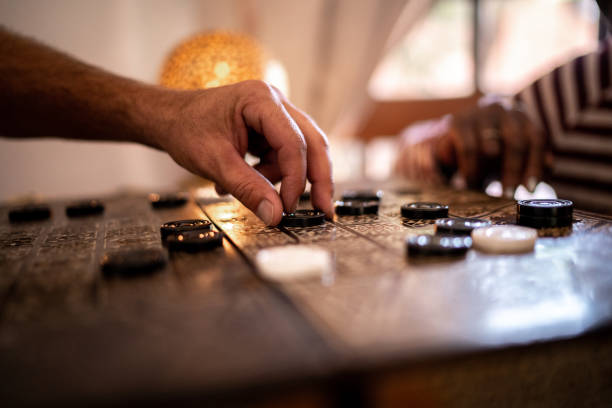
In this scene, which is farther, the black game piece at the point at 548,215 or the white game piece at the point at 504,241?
the black game piece at the point at 548,215

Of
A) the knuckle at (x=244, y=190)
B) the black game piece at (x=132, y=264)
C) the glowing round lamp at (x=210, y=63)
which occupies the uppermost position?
the glowing round lamp at (x=210, y=63)

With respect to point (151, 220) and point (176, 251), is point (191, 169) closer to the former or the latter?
point (151, 220)

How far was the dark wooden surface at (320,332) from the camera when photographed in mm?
292

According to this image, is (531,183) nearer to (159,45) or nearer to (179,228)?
(179,228)

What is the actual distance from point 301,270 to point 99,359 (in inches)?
8.0

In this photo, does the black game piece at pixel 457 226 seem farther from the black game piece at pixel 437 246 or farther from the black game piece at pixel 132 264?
the black game piece at pixel 132 264

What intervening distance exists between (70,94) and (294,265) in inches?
28.9

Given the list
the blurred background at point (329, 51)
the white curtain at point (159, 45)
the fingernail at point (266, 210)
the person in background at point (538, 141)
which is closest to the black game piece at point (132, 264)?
the fingernail at point (266, 210)

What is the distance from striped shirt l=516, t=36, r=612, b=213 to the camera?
1.57 metres

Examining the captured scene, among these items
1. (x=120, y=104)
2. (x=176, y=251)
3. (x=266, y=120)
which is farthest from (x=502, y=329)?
(x=120, y=104)

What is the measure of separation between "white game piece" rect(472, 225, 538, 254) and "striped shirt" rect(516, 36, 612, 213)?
115 cm

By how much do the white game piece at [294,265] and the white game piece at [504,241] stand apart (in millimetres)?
189

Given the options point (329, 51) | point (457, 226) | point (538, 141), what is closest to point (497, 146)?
point (538, 141)

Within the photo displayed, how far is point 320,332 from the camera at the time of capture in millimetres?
345
